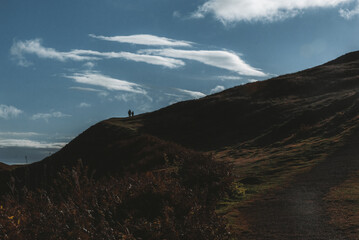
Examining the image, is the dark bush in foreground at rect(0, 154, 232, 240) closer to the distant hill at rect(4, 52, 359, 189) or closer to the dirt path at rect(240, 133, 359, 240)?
the dirt path at rect(240, 133, 359, 240)

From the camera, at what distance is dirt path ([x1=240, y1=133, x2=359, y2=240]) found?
5359mm

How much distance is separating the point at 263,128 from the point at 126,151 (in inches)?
365

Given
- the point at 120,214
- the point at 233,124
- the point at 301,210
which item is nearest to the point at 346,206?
the point at 301,210

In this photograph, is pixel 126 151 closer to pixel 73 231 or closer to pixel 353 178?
pixel 353 178

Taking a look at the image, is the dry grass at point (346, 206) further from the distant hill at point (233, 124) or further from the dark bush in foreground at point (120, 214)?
the distant hill at point (233, 124)

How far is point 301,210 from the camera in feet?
21.2

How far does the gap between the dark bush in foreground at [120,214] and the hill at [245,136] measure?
63 centimetres

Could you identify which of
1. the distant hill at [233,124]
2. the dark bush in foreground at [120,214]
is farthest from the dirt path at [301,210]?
the distant hill at [233,124]

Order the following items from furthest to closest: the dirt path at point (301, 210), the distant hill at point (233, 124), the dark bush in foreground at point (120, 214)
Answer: the distant hill at point (233, 124)
the dirt path at point (301, 210)
the dark bush in foreground at point (120, 214)

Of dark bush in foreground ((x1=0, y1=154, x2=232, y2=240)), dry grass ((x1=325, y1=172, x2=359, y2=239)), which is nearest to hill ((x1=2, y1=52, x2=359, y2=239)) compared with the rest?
dark bush in foreground ((x1=0, y1=154, x2=232, y2=240))

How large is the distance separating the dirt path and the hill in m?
0.27

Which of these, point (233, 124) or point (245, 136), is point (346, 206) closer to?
point (245, 136)

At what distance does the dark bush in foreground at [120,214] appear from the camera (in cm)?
447

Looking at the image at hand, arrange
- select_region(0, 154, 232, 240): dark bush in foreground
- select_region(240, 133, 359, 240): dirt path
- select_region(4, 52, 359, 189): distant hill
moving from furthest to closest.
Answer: select_region(4, 52, 359, 189): distant hill
select_region(240, 133, 359, 240): dirt path
select_region(0, 154, 232, 240): dark bush in foreground
